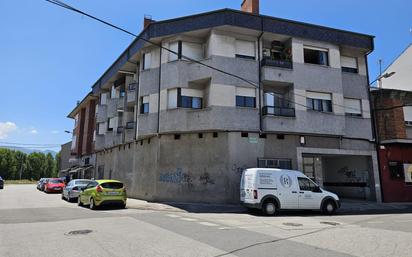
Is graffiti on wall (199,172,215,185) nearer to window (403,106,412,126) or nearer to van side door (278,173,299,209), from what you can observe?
van side door (278,173,299,209)

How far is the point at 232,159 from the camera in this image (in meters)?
17.8

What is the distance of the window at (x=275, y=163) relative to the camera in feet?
60.7

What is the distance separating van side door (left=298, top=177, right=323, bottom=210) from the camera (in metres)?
14.4

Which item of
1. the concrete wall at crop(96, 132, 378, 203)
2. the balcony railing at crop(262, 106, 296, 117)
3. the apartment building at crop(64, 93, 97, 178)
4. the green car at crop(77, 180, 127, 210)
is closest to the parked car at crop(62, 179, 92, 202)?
the concrete wall at crop(96, 132, 378, 203)

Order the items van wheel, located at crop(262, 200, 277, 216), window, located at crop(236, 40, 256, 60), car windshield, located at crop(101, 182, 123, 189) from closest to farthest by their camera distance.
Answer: van wheel, located at crop(262, 200, 277, 216) → car windshield, located at crop(101, 182, 123, 189) → window, located at crop(236, 40, 256, 60)

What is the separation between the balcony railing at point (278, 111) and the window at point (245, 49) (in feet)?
12.2

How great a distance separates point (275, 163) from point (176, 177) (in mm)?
6329

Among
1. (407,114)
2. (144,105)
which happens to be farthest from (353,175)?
(144,105)

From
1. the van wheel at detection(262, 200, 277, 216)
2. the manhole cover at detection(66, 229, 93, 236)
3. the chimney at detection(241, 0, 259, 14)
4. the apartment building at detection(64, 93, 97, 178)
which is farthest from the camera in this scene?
the apartment building at detection(64, 93, 97, 178)

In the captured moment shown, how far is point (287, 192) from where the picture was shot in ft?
47.0

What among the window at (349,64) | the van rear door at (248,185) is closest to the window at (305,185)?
the van rear door at (248,185)

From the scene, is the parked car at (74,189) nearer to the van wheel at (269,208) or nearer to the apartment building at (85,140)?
the apartment building at (85,140)

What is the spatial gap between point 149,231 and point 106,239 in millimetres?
1488

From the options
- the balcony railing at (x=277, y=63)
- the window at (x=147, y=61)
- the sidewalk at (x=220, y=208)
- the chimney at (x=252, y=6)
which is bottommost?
the sidewalk at (x=220, y=208)
